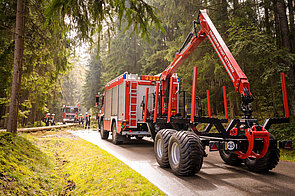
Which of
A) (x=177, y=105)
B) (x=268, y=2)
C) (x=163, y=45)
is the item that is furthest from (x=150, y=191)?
(x=163, y=45)

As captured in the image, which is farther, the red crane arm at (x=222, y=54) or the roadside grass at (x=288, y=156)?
the roadside grass at (x=288, y=156)

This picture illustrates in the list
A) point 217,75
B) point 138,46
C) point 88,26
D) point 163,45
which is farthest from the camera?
point 138,46

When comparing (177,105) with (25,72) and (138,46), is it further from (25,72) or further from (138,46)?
(138,46)

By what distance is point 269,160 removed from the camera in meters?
5.96

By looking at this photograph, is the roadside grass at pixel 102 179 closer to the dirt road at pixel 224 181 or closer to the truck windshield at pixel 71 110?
the dirt road at pixel 224 181

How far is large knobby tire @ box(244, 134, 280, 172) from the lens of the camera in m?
5.83

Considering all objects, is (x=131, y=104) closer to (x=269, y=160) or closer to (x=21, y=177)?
(x=269, y=160)

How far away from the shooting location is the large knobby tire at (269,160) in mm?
5828

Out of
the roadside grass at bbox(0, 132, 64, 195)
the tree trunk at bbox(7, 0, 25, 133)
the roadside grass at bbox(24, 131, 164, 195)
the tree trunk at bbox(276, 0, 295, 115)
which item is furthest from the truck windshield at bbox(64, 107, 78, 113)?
the roadside grass at bbox(0, 132, 64, 195)

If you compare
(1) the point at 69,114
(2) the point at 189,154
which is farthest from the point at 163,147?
(1) the point at 69,114

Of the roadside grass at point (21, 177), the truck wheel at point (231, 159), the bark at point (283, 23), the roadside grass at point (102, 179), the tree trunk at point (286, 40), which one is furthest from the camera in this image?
the bark at point (283, 23)

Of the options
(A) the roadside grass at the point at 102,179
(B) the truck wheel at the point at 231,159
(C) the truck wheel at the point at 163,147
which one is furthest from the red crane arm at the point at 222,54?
(A) the roadside grass at the point at 102,179

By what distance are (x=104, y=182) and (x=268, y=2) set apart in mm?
12465

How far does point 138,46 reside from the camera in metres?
30.5
